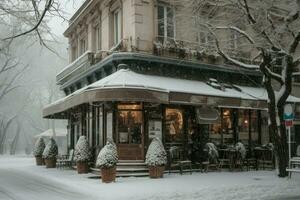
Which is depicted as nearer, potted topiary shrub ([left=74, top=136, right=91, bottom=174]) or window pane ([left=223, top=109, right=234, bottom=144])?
potted topiary shrub ([left=74, top=136, right=91, bottom=174])

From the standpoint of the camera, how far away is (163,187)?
1603 cm

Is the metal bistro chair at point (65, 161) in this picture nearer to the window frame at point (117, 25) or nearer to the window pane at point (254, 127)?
the window frame at point (117, 25)

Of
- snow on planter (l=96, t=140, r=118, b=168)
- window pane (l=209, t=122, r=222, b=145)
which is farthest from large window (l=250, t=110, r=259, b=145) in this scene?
snow on planter (l=96, t=140, r=118, b=168)

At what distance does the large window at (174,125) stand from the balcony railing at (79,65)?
200 inches

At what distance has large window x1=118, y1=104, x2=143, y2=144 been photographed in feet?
69.2

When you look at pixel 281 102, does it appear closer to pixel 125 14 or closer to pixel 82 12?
pixel 125 14

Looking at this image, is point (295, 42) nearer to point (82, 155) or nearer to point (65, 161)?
point (82, 155)

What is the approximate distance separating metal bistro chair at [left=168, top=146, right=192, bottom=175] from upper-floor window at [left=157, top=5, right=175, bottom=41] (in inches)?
216

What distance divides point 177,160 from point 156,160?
10.3 ft

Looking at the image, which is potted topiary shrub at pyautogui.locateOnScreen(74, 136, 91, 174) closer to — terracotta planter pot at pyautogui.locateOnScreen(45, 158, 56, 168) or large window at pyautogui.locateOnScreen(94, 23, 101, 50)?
terracotta planter pot at pyautogui.locateOnScreen(45, 158, 56, 168)

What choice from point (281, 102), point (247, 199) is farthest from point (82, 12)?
point (247, 199)

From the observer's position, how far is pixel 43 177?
2103cm

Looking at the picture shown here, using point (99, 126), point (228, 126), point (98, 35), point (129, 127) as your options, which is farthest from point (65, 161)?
point (228, 126)

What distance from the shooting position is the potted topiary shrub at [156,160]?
18.9m
